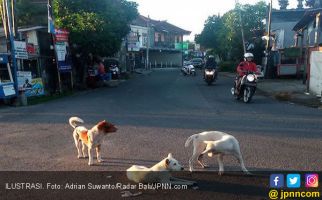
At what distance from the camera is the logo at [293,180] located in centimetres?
565

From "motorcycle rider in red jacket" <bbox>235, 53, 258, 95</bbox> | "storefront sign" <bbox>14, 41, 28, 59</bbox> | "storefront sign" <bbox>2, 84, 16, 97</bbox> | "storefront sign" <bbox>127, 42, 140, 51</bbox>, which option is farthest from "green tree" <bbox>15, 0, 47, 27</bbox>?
"storefront sign" <bbox>127, 42, 140, 51</bbox>

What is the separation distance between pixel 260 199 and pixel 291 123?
6.09 metres

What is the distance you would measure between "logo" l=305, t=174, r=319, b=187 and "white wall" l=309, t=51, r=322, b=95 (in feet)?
36.5

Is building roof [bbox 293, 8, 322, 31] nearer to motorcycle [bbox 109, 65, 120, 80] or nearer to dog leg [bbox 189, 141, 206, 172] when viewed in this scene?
motorcycle [bbox 109, 65, 120, 80]

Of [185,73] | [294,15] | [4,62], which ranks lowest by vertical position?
[185,73]

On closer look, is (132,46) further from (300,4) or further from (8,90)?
(8,90)

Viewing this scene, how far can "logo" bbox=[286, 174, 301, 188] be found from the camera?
565 centimetres

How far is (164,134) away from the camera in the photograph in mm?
9617

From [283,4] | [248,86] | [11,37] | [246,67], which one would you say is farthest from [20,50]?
[283,4]

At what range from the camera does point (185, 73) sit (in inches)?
1688

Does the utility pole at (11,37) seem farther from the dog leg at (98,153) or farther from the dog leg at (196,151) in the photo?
the dog leg at (196,151)

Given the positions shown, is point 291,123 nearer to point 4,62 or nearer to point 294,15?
point 4,62

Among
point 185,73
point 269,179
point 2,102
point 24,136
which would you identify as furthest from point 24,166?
point 185,73

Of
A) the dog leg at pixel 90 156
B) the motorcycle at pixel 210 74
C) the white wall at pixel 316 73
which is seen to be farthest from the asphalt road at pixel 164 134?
the motorcycle at pixel 210 74
